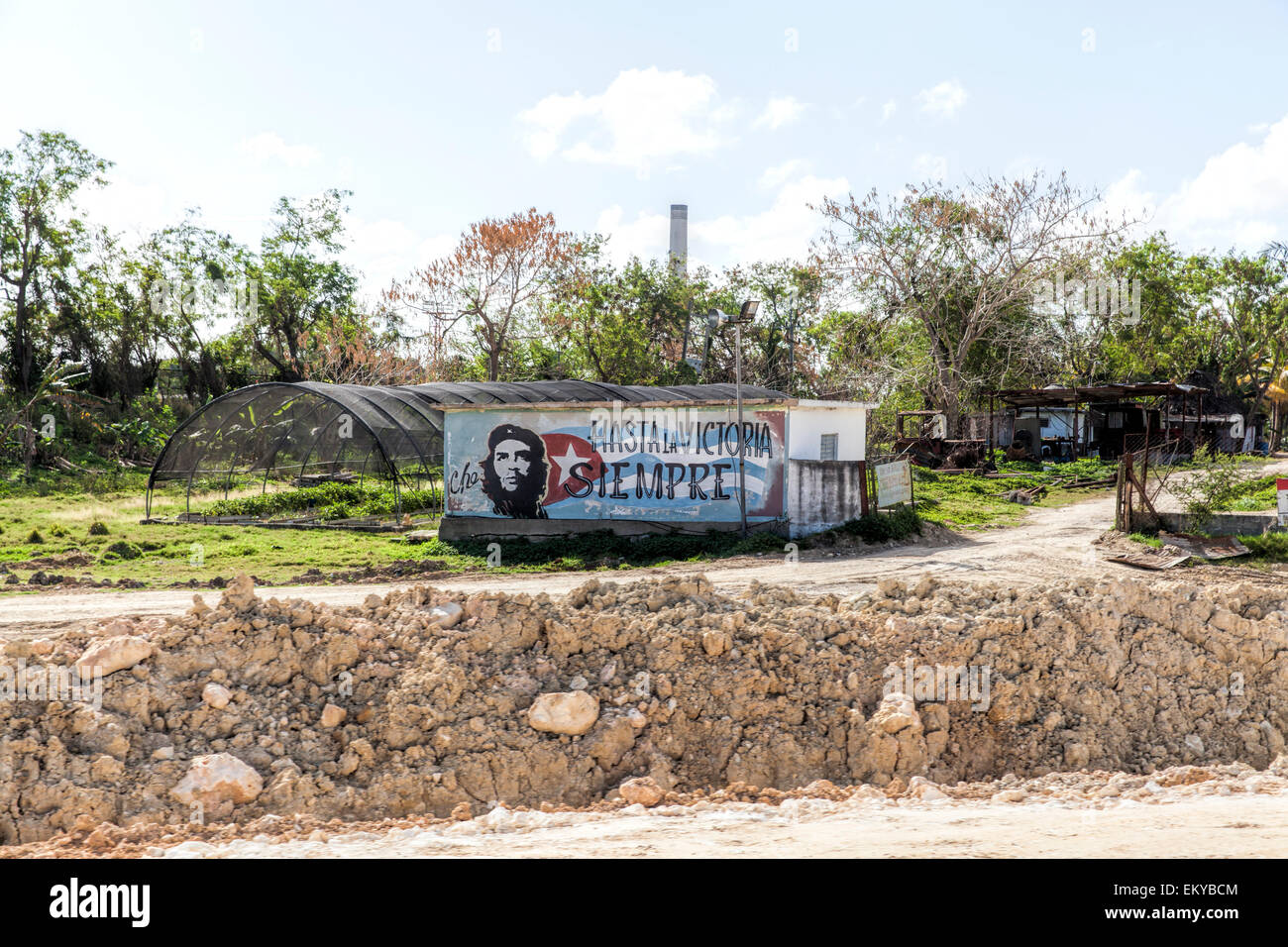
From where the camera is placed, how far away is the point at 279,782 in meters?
7.01

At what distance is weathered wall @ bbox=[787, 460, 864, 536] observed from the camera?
1745cm

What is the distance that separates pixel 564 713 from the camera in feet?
26.2

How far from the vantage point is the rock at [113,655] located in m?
7.72

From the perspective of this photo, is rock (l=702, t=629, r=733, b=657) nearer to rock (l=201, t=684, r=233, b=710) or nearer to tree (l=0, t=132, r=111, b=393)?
rock (l=201, t=684, r=233, b=710)

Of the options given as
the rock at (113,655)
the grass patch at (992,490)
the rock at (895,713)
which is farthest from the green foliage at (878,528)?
the rock at (113,655)

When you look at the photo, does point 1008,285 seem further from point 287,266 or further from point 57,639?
point 57,639

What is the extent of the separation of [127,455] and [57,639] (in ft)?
103

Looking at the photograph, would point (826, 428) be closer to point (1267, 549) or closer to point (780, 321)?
point (1267, 549)

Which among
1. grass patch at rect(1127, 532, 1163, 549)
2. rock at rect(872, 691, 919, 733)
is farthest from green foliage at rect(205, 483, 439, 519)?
rock at rect(872, 691, 919, 733)

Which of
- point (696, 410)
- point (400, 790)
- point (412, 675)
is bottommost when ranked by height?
point (400, 790)

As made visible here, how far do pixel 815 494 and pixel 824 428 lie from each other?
175 cm

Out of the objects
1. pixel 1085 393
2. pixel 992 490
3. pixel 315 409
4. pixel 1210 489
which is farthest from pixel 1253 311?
pixel 315 409

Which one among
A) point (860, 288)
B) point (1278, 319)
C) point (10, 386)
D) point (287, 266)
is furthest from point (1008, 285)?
point (10, 386)

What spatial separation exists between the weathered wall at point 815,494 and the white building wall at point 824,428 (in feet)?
1.35
